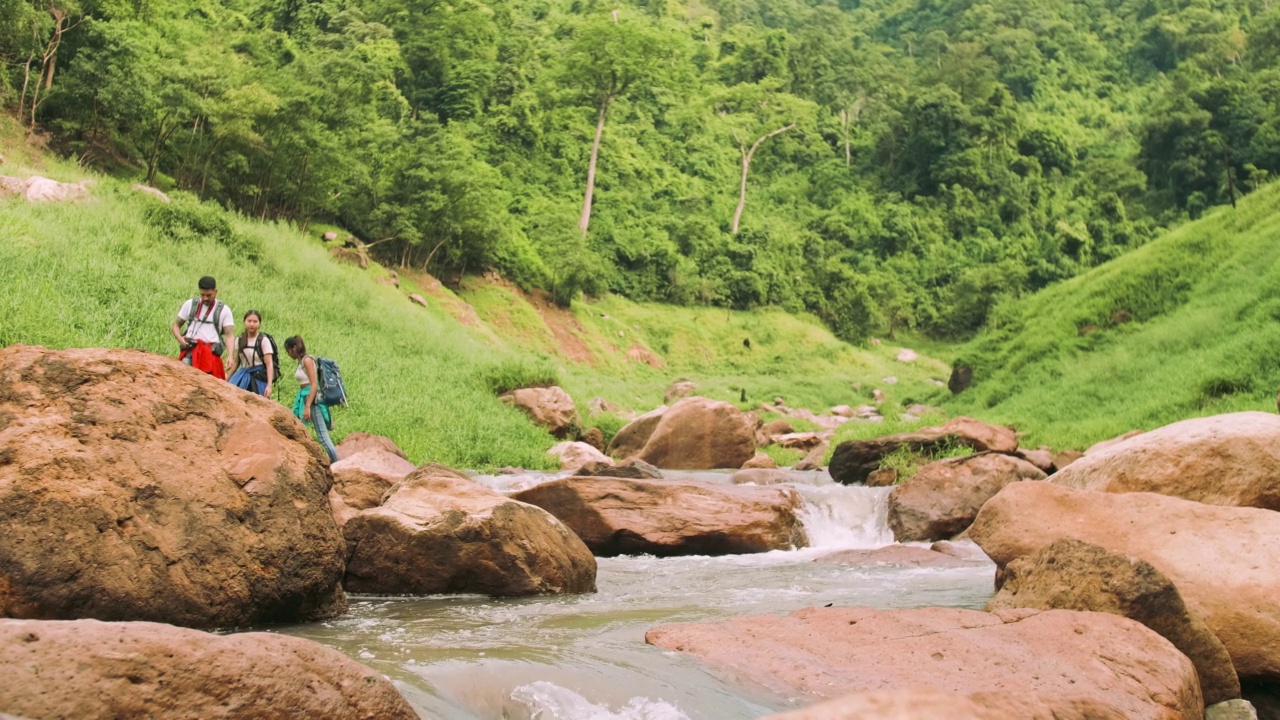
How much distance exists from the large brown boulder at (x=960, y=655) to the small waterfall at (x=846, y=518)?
5.59 meters

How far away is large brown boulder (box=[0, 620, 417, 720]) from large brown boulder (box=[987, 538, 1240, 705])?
4.10 meters

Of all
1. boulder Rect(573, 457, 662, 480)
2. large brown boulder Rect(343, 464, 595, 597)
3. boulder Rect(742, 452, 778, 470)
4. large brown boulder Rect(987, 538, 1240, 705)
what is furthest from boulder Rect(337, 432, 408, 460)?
large brown boulder Rect(987, 538, 1240, 705)

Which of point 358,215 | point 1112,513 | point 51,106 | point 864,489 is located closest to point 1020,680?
point 1112,513

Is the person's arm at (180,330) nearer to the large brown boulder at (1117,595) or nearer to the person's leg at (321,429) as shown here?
the person's leg at (321,429)

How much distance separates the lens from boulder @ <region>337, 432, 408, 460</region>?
45.5 ft

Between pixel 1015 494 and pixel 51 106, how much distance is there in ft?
96.5

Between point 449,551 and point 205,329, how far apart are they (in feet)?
15.7

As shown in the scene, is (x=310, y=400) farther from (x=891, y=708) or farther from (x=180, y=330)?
(x=891, y=708)

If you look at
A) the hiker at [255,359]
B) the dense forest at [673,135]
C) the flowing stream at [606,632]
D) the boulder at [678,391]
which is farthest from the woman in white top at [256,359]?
the boulder at [678,391]

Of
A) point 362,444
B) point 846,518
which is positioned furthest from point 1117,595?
point 362,444

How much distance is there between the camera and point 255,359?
10.8 meters

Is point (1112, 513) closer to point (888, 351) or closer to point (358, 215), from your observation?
point (358, 215)

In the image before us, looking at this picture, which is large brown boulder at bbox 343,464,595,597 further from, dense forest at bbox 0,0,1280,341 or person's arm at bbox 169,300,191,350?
dense forest at bbox 0,0,1280,341

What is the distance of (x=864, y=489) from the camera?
44.1 feet
